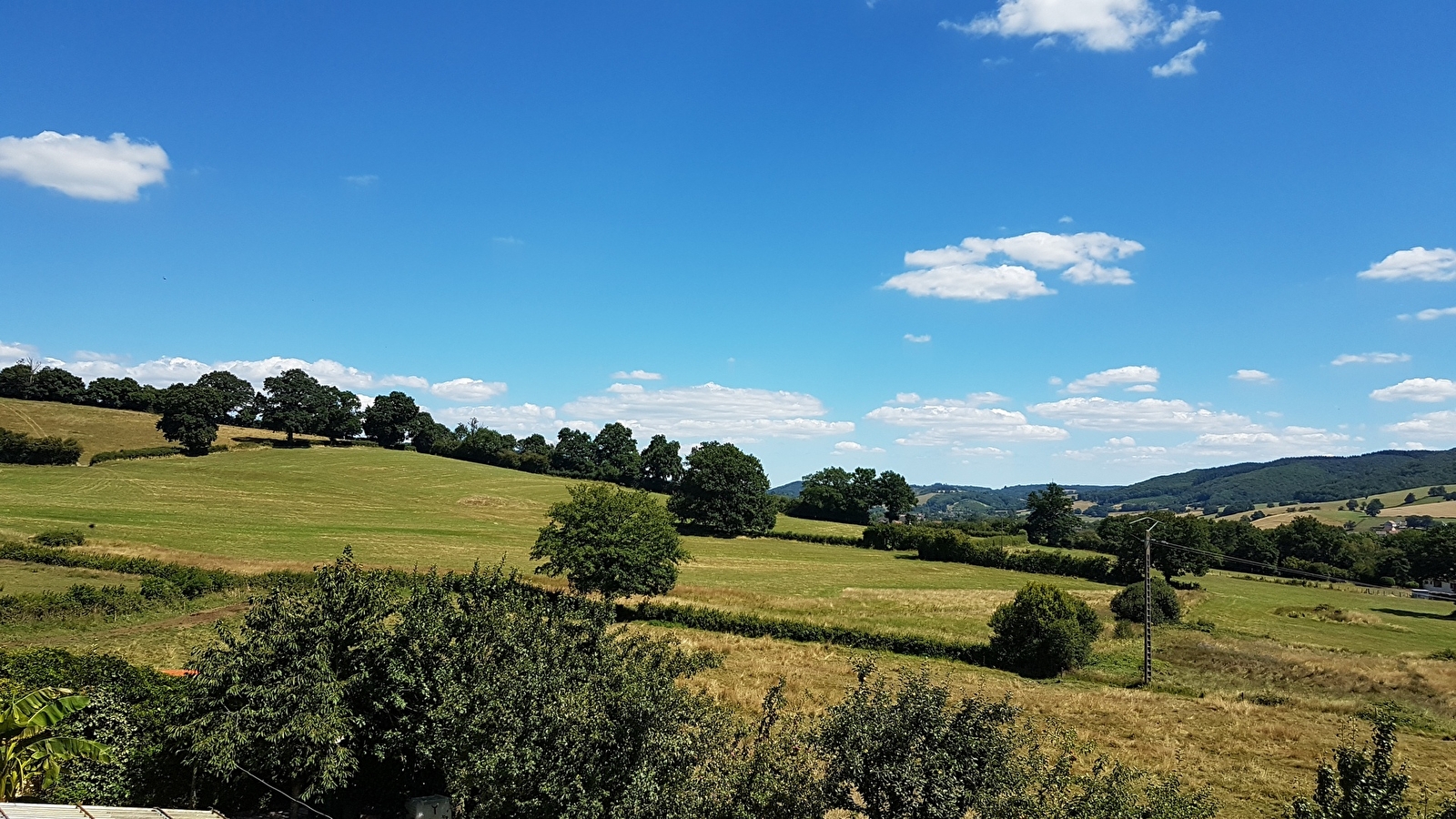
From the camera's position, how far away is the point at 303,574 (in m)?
48.0

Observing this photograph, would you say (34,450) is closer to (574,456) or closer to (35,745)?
(574,456)

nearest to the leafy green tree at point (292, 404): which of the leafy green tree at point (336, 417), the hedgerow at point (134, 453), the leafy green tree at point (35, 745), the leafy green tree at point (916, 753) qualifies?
the leafy green tree at point (336, 417)

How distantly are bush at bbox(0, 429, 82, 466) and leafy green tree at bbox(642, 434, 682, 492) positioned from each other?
91020mm

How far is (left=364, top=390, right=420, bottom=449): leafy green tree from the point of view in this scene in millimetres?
149250

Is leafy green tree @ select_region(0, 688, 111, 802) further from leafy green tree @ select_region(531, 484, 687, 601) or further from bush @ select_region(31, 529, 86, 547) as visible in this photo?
bush @ select_region(31, 529, 86, 547)

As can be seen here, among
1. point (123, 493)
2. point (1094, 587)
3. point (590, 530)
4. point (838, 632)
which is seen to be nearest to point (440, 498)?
point (123, 493)

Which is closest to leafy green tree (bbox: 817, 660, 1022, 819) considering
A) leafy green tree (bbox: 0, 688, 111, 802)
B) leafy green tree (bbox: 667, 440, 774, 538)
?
leafy green tree (bbox: 0, 688, 111, 802)

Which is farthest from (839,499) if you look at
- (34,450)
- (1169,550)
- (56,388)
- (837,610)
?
(56,388)

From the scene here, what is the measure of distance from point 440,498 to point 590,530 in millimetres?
61960

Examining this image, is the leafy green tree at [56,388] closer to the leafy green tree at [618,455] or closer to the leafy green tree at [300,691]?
the leafy green tree at [618,455]

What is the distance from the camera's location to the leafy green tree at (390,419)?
149m

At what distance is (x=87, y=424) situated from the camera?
10675cm

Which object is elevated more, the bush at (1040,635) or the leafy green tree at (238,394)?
the leafy green tree at (238,394)

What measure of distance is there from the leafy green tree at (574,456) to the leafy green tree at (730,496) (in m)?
38.4
